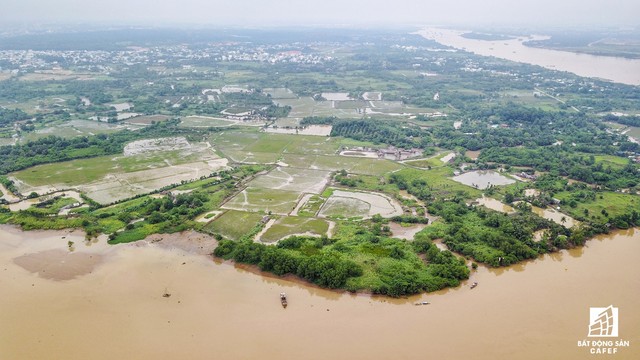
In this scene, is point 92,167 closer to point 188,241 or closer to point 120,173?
point 120,173

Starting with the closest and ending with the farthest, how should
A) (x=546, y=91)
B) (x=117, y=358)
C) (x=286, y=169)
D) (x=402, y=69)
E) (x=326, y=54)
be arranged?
(x=117, y=358) < (x=286, y=169) < (x=546, y=91) < (x=402, y=69) < (x=326, y=54)

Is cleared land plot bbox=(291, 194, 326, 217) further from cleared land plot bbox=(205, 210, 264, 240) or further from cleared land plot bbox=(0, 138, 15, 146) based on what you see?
cleared land plot bbox=(0, 138, 15, 146)

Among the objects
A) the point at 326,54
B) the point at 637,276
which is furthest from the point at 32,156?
the point at 326,54

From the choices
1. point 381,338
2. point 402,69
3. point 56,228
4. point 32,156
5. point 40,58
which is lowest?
point 381,338

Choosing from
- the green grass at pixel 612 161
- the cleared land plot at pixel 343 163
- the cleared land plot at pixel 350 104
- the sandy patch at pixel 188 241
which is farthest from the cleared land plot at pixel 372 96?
the sandy patch at pixel 188 241

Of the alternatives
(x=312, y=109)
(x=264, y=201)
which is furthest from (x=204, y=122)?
(x=264, y=201)

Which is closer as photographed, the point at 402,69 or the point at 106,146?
the point at 106,146

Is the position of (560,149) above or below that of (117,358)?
above

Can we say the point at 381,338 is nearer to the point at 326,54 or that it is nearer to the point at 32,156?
the point at 32,156
